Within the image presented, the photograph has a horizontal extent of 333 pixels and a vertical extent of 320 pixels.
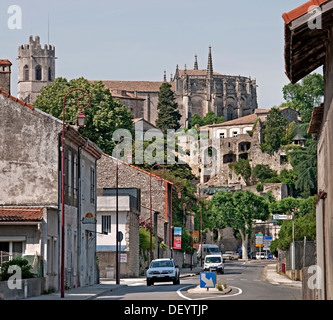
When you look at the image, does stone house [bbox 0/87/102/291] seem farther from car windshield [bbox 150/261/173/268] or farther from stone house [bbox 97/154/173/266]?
stone house [bbox 97/154/173/266]

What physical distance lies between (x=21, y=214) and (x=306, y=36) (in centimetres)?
2540

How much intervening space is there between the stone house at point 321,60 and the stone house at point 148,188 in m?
58.4

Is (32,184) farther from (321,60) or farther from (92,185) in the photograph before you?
(321,60)

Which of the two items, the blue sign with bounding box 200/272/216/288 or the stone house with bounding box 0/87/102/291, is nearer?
the blue sign with bounding box 200/272/216/288

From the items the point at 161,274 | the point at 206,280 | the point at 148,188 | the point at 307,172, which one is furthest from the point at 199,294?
the point at 307,172

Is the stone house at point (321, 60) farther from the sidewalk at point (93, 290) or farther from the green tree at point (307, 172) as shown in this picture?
the green tree at point (307, 172)

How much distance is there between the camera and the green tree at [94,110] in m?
103

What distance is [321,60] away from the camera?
62.3ft

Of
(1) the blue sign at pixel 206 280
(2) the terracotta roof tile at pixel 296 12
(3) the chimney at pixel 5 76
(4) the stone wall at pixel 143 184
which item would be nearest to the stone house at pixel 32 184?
(3) the chimney at pixel 5 76

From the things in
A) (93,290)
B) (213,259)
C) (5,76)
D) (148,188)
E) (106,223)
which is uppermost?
(5,76)

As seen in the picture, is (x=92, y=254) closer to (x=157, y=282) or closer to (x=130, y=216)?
(x=157, y=282)

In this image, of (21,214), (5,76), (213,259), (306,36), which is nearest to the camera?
(306,36)

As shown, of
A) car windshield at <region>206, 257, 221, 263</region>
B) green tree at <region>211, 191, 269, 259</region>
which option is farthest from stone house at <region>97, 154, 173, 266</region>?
green tree at <region>211, 191, 269, 259</region>

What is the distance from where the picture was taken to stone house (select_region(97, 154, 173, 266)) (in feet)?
268
